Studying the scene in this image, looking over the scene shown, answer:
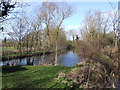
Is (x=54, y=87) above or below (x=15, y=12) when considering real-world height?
below

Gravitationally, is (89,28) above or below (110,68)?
above

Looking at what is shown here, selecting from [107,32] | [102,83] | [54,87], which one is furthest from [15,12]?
[107,32]

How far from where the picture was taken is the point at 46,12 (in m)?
18.2

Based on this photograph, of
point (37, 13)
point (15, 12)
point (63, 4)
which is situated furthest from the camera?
point (37, 13)

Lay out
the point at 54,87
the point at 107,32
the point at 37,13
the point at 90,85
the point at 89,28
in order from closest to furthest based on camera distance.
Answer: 1. the point at 54,87
2. the point at 90,85
3. the point at 37,13
4. the point at 107,32
5. the point at 89,28

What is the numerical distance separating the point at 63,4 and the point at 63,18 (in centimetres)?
185

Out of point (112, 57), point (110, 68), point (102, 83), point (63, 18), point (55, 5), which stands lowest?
point (102, 83)

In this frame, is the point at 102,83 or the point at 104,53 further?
the point at 104,53

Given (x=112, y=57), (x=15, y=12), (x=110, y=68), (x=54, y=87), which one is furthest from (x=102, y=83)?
(x=15, y=12)

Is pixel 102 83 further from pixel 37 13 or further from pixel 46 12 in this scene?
pixel 37 13

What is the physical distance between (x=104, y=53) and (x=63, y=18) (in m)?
10.0

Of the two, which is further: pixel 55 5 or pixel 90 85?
pixel 55 5

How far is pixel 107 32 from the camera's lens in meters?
24.3

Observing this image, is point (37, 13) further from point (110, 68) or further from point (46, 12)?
point (110, 68)
